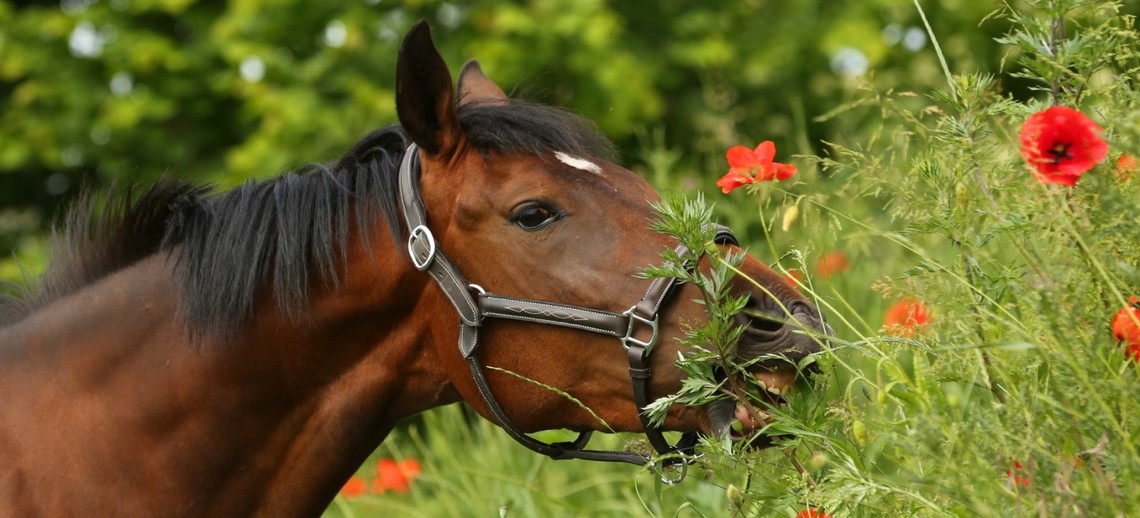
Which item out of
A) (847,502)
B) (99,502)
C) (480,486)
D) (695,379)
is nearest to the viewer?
(847,502)

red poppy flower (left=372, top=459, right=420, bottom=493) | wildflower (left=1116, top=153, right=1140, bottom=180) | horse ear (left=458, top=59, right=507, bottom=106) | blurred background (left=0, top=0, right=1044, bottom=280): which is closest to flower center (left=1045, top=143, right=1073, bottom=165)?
wildflower (left=1116, top=153, right=1140, bottom=180)

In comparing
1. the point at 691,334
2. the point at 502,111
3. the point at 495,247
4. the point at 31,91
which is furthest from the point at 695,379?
the point at 31,91

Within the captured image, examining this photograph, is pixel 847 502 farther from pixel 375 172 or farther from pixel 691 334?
pixel 375 172

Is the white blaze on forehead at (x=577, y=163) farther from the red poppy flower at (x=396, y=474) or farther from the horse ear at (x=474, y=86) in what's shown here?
the red poppy flower at (x=396, y=474)

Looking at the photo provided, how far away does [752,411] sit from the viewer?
2318 millimetres

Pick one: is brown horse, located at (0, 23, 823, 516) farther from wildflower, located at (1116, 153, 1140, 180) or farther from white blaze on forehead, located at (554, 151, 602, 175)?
wildflower, located at (1116, 153, 1140, 180)

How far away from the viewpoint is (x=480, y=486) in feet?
15.2

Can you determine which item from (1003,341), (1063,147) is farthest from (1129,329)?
(1063,147)

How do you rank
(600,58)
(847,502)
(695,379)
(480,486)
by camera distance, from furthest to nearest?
(600,58)
(480,486)
(695,379)
(847,502)

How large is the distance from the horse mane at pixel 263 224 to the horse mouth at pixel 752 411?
2.44ft

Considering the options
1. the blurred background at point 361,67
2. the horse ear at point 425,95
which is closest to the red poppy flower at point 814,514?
the horse ear at point 425,95

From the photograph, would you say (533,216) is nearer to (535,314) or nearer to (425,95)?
(535,314)

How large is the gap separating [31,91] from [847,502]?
27.0ft

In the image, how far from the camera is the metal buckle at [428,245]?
8.61 feet
